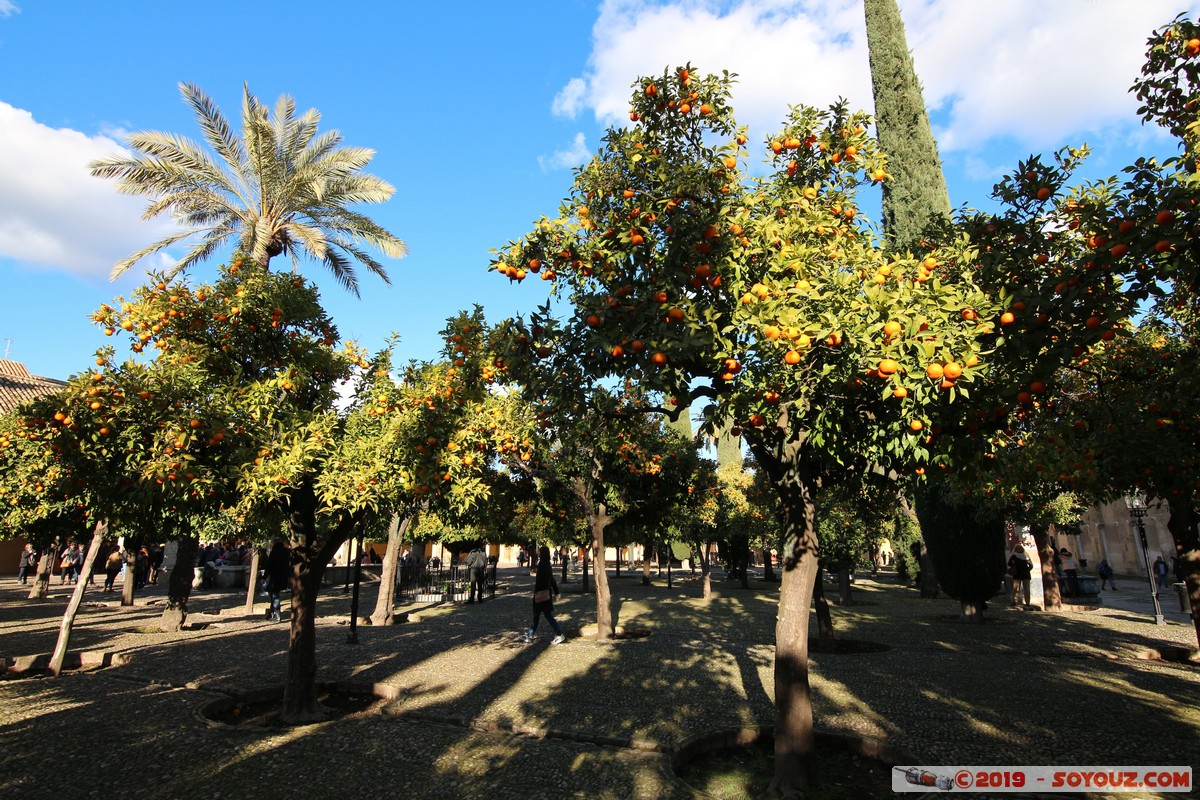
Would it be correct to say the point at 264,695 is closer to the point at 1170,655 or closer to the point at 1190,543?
the point at 1190,543

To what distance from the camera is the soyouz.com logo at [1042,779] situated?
17.4 feet

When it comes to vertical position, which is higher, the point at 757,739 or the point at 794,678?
the point at 794,678

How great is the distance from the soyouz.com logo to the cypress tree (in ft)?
53.0

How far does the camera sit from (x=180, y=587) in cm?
1442

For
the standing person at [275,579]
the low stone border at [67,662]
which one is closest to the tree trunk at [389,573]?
the standing person at [275,579]

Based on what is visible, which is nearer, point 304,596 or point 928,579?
point 304,596

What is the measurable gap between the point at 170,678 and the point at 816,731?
9.22 metres

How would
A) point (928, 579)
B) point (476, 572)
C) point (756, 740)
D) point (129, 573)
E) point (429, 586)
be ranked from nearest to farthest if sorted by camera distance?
point (756, 740) → point (129, 573) → point (476, 572) → point (928, 579) → point (429, 586)

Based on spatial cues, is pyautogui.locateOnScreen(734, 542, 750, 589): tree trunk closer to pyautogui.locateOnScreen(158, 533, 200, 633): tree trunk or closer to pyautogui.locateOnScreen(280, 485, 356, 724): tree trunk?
pyautogui.locateOnScreen(158, 533, 200, 633): tree trunk

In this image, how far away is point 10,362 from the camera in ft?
112

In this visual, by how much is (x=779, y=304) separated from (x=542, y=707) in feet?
19.3

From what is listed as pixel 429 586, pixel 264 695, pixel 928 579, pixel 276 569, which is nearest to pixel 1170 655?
pixel 928 579

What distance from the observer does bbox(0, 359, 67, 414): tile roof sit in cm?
2645

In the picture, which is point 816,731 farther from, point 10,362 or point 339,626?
point 10,362
